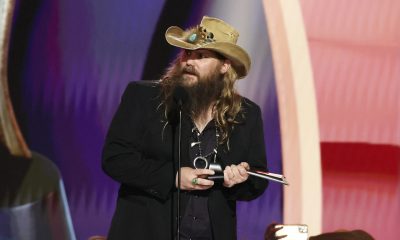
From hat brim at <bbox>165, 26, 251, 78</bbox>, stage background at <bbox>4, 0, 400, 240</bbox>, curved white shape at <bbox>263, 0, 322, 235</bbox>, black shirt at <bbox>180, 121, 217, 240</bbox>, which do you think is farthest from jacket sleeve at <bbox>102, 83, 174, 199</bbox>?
curved white shape at <bbox>263, 0, 322, 235</bbox>

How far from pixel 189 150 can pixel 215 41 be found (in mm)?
431

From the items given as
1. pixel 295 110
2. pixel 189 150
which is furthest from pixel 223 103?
pixel 295 110

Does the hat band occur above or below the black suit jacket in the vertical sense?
above

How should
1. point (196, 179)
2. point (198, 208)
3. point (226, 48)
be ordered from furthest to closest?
point (226, 48)
point (198, 208)
point (196, 179)

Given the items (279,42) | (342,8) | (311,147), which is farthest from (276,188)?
(342,8)

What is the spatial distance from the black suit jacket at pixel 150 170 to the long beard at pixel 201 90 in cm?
8

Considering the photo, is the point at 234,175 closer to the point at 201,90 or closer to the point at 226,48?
the point at 201,90

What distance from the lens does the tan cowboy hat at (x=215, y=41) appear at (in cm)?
261

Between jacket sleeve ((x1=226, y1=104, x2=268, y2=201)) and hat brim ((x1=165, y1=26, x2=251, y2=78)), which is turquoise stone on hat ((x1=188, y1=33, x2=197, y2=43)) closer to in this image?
hat brim ((x1=165, y1=26, x2=251, y2=78))

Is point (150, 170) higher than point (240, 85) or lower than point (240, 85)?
lower

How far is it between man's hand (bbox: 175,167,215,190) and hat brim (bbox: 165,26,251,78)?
483 mm

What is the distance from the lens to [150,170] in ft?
7.98

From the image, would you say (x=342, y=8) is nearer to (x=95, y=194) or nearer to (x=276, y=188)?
(x=276, y=188)

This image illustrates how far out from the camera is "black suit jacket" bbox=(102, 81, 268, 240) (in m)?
2.44
